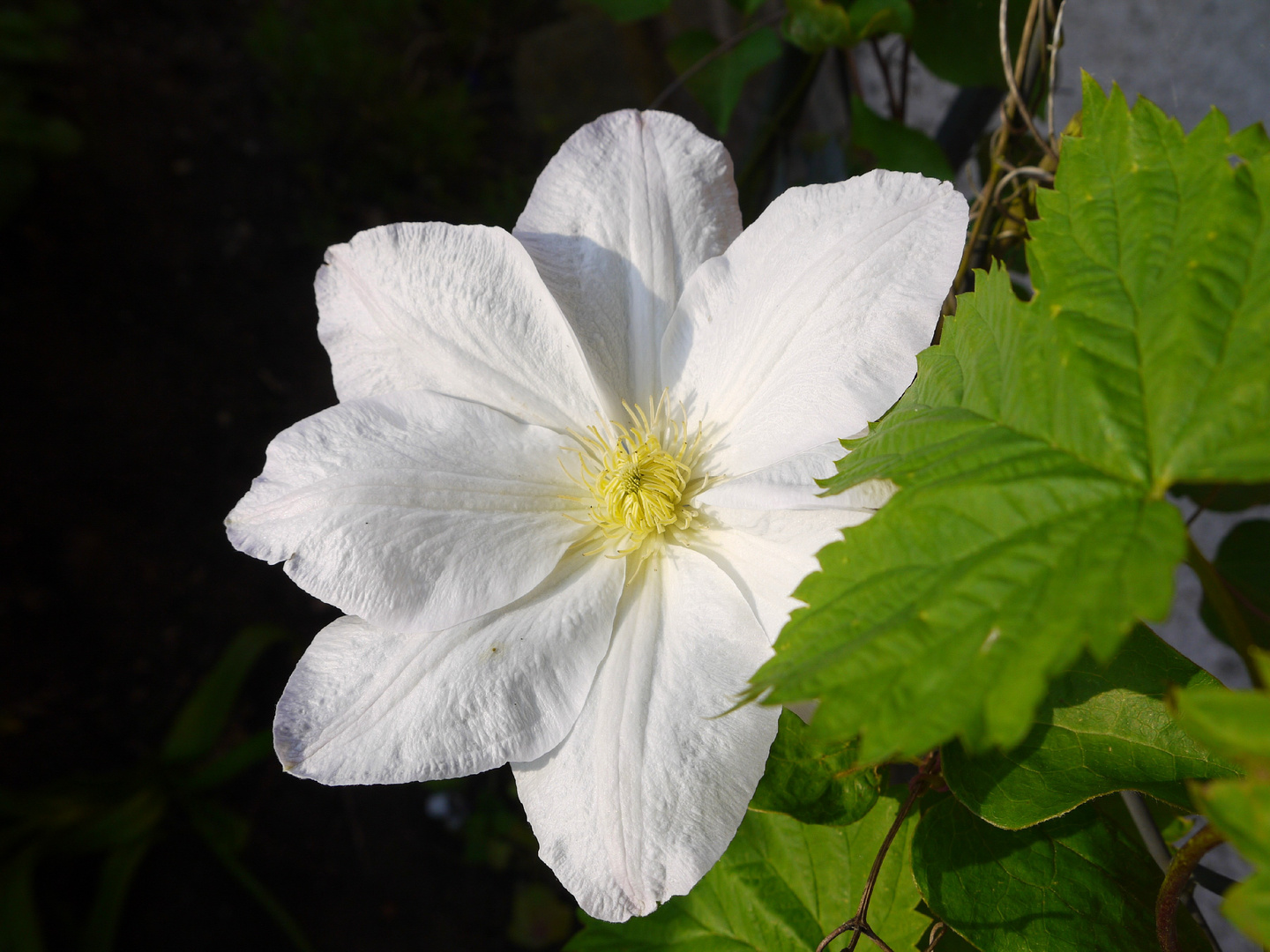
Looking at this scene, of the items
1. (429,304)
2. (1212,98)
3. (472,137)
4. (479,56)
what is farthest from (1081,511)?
(479,56)

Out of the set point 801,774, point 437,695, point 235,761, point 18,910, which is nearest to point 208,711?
point 235,761

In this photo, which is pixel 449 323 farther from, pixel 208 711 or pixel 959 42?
pixel 208 711

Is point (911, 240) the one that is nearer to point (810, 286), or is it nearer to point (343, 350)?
point (810, 286)

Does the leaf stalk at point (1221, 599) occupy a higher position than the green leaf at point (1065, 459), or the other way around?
Result: the green leaf at point (1065, 459)

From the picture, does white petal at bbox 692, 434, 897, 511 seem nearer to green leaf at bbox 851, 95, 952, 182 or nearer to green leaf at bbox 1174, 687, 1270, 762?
green leaf at bbox 1174, 687, 1270, 762

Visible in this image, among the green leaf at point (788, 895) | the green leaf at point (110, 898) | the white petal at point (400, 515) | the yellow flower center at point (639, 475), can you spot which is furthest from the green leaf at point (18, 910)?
the yellow flower center at point (639, 475)

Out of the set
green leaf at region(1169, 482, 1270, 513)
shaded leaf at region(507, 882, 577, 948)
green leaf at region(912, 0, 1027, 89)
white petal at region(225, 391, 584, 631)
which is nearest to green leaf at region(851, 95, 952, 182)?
green leaf at region(912, 0, 1027, 89)

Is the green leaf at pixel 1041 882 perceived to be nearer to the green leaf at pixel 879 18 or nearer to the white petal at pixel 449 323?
the white petal at pixel 449 323
